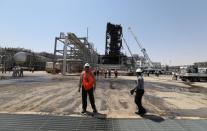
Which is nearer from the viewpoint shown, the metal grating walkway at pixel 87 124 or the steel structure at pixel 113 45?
the metal grating walkway at pixel 87 124

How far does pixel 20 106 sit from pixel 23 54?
347ft

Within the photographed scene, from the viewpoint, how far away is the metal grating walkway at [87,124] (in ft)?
24.9

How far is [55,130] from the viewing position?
290 inches

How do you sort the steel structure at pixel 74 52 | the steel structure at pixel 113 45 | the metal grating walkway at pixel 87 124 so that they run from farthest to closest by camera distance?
the steel structure at pixel 113 45
the steel structure at pixel 74 52
the metal grating walkway at pixel 87 124

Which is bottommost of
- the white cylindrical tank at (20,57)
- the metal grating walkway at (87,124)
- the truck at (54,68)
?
the metal grating walkway at (87,124)

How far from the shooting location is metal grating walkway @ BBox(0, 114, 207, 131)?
7.60m

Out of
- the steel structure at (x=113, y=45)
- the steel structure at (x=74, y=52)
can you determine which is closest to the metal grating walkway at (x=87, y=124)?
the steel structure at (x=74, y=52)

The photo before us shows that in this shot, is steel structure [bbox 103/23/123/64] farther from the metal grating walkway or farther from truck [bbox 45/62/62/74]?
the metal grating walkway

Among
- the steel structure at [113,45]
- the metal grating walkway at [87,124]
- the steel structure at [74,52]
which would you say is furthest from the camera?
the steel structure at [113,45]

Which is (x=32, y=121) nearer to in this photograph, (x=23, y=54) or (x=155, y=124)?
(x=155, y=124)

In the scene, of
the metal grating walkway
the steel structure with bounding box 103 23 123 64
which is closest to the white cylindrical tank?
the steel structure with bounding box 103 23 123 64

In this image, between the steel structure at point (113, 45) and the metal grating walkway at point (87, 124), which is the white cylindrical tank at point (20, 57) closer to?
the steel structure at point (113, 45)

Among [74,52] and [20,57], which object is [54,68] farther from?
[20,57]

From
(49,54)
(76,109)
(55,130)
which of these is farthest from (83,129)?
(49,54)
